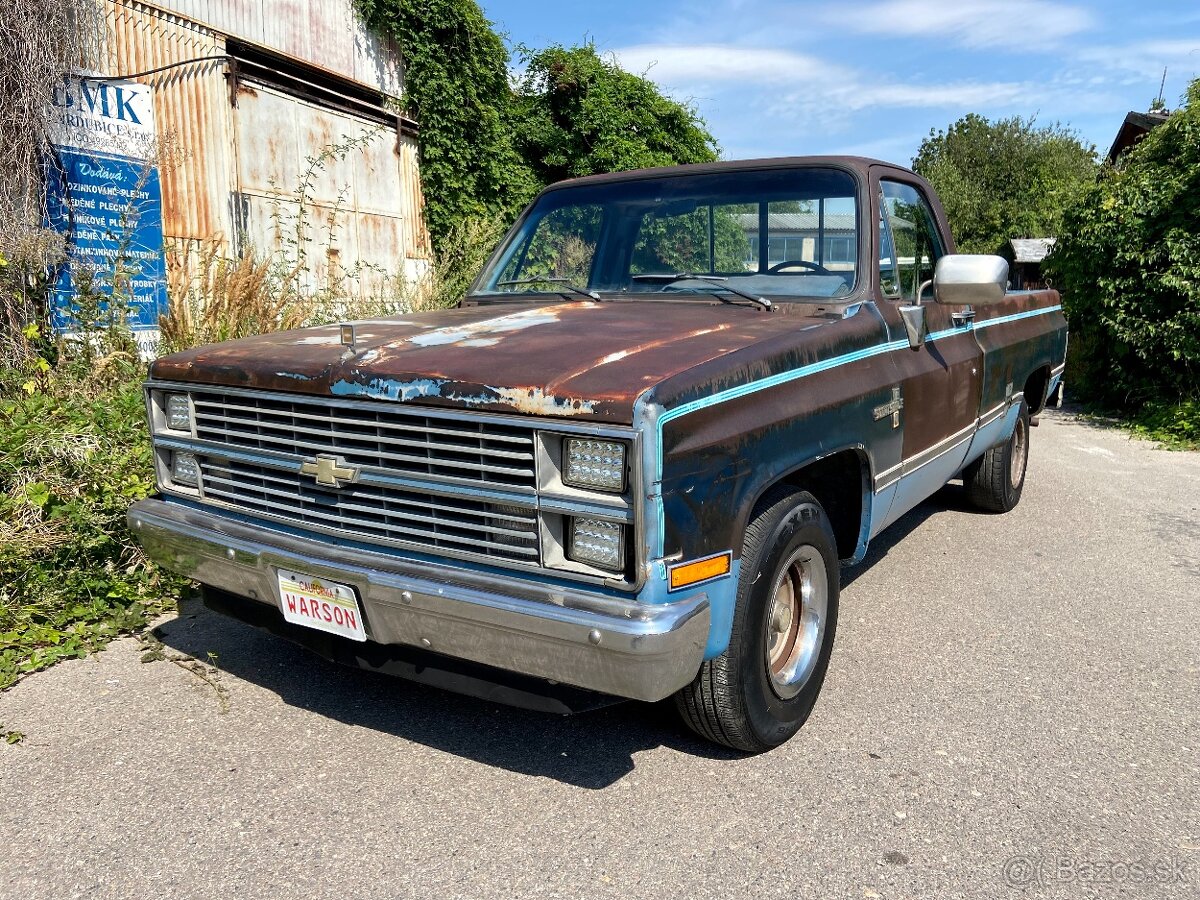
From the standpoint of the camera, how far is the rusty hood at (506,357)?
2.49 m

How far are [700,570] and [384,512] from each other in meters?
0.97

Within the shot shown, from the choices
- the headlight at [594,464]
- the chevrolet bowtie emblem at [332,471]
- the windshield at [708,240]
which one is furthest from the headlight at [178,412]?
the headlight at [594,464]

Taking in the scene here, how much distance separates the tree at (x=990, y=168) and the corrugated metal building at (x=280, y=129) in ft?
94.6

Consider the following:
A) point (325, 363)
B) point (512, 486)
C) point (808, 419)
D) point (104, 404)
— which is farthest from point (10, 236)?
point (808, 419)

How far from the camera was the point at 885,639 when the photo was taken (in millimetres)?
4090

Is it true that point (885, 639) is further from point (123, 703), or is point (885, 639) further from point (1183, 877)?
point (123, 703)

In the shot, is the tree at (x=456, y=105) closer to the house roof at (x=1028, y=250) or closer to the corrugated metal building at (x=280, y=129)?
the corrugated metal building at (x=280, y=129)

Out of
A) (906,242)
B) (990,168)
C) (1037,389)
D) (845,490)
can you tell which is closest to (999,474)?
(1037,389)

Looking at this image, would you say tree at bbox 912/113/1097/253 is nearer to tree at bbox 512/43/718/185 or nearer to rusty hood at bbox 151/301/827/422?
tree at bbox 512/43/718/185

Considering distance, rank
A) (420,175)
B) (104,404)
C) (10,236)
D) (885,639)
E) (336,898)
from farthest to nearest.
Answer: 1. (420,175)
2. (10,236)
3. (104,404)
4. (885,639)
5. (336,898)

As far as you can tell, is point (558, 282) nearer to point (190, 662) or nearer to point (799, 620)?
point (799, 620)

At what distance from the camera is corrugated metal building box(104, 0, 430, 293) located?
7848 mm

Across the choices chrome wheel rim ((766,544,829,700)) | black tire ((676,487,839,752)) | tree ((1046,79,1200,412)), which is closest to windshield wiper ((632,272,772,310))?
black tire ((676,487,839,752))

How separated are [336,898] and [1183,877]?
2222 millimetres
